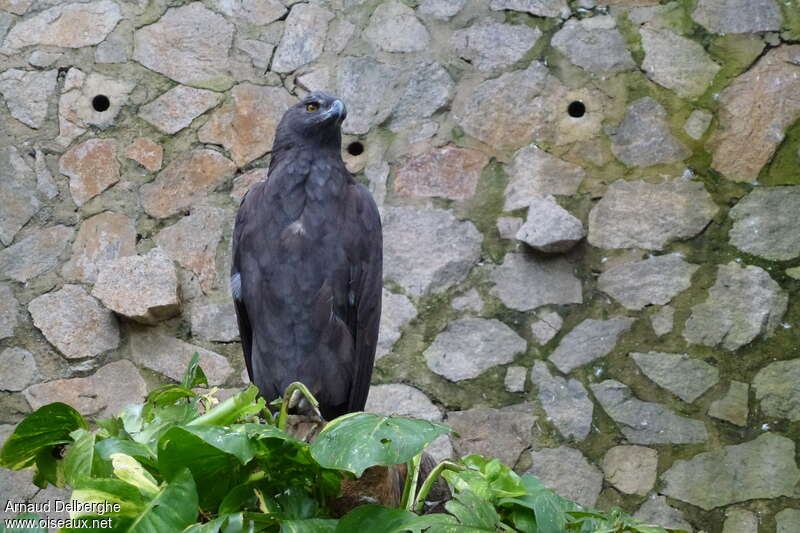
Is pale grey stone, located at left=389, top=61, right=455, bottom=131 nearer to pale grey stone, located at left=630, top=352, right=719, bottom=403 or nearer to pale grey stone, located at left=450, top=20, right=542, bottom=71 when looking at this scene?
pale grey stone, located at left=450, top=20, right=542, bottom=71

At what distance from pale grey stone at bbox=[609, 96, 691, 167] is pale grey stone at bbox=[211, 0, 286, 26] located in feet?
5.68

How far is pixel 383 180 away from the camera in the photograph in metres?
5.00

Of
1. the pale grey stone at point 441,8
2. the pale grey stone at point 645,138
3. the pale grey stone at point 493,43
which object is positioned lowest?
the pale grey stone at point 645,138

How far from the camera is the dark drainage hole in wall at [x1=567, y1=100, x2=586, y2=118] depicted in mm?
4988

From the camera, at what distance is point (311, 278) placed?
380 centimetres

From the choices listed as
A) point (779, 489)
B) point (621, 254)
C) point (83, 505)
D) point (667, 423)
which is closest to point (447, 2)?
point (621, 254)

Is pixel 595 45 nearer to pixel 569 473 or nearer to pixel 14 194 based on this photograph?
pixel 569 473

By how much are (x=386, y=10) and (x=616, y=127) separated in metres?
1.25

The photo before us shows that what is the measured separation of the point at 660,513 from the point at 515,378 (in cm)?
80

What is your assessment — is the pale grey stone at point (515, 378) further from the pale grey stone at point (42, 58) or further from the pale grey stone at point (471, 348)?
the pale grey stone at point (42, 58)

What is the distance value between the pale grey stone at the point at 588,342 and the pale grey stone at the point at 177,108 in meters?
2.01

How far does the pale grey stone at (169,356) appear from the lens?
4809 mm

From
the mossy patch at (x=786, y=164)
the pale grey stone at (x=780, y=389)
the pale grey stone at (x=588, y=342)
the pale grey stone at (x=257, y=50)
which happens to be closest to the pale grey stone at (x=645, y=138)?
the mossy patch at (x=786, y=164)

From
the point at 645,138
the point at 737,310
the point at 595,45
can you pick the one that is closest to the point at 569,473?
the point at 737,310
